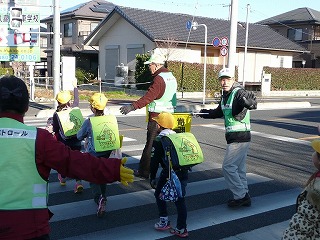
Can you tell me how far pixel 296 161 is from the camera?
8.67 m

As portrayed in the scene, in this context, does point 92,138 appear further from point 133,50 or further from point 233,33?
point 133,50

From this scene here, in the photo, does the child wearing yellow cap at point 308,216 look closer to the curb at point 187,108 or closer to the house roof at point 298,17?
the curb at point 187,108

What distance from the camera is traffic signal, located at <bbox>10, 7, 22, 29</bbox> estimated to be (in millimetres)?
16359

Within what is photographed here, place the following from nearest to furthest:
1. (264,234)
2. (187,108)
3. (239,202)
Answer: (264,234)
(239,202)
(187,108)

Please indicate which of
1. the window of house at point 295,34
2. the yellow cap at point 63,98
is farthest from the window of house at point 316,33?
the yellow cap at point 63,98

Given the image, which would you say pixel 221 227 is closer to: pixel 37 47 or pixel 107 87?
pixel 37 47

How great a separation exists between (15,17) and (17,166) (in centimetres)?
A: 1572

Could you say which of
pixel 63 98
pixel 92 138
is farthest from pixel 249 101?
pixel 63 98


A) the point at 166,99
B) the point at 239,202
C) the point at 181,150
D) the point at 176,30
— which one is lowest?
the point at 239,202

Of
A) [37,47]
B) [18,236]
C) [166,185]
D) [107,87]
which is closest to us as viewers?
[18,236]

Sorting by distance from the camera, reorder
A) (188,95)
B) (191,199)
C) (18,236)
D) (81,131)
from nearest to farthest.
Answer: (18,236), (81,131), (191,199), (188,95)

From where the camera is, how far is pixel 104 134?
5.19 metres

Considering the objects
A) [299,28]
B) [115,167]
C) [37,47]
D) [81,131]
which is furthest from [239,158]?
[299,28]

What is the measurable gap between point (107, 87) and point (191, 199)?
2418cm
